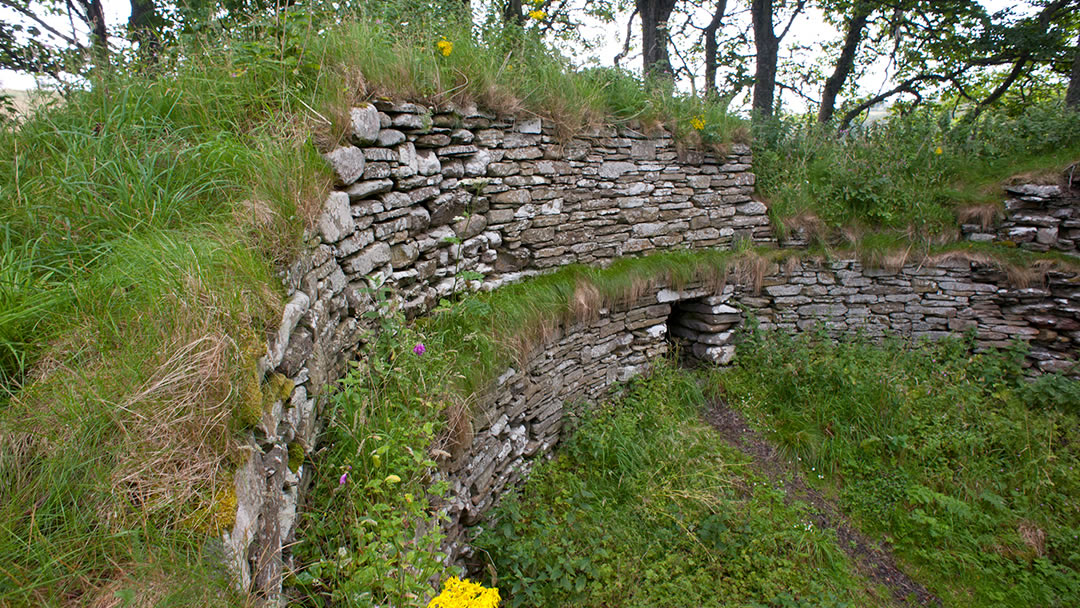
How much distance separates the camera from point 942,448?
4.89 m

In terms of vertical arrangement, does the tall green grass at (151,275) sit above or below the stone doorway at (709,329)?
above

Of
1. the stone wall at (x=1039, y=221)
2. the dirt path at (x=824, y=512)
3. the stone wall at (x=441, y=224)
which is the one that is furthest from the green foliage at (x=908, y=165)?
the dirt path at (x=824, y=512)

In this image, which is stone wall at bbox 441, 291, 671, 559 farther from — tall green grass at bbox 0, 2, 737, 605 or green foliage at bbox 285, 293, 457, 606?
tall green grass at bbox 0, 2, 737, 605

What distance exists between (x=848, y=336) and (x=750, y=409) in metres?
1.88

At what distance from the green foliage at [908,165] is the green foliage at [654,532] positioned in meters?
3.60

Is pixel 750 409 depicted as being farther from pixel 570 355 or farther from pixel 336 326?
pixel 336 326

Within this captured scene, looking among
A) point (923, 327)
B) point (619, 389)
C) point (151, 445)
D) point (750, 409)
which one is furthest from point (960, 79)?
point (151, 445)

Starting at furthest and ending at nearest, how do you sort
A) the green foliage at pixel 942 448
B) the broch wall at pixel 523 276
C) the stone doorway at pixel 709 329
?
the stone doorway at pixel 709 329
the green foliage at pixel 942 448
the broch wall at pixel 523 276

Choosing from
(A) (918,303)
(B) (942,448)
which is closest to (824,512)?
(B) (942,448)

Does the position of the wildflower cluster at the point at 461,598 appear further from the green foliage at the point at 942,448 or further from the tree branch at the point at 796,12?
the tree branch at the point at 796,12

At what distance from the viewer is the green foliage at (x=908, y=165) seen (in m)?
6.52

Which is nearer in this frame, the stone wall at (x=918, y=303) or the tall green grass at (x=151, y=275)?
the tall green grass at (x=151, y=275)

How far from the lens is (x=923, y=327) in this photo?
6.34 meters

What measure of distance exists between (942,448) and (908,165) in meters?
3.96
